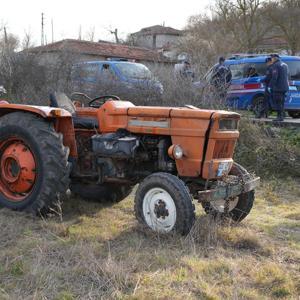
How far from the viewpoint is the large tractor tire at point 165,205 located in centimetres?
532

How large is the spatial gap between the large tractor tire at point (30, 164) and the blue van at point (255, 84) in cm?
921

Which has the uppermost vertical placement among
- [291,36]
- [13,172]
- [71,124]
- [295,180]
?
[291,36]

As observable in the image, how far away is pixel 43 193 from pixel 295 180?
498 cm

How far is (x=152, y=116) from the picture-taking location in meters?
5.94

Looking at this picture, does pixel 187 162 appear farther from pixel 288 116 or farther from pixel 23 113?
pixel 288 116

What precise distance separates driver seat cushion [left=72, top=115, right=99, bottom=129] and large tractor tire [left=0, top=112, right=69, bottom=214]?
513mm

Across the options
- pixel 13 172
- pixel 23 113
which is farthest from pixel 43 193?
pixel 23 113

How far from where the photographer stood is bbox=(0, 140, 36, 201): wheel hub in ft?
20.2

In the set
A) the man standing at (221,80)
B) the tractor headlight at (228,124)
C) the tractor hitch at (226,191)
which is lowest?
the tractor hitch at (226,191)

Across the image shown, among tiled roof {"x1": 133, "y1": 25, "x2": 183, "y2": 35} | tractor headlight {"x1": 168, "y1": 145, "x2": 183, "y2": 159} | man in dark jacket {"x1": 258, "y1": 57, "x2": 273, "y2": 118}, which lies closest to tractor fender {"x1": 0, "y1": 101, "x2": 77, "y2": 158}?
tractor headlight {"x1": 168, "y1": 145, "x2": 183, "y2": 159}

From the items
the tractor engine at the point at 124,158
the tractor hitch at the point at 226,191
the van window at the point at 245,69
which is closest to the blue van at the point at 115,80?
the van window at the point at 245,69

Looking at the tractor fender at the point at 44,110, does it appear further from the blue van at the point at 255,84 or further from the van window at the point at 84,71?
the blue van at the point at 255,84

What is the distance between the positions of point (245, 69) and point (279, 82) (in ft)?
10.5

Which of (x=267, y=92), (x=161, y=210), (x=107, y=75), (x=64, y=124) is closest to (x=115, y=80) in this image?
(x=107, y=75)
